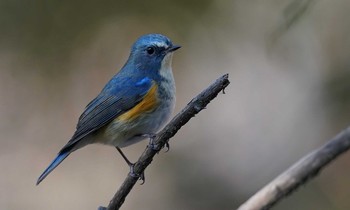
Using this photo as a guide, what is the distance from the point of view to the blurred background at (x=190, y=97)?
5.21 m

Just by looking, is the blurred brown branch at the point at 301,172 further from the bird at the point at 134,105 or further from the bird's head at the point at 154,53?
the bird's head at the point at 154,53


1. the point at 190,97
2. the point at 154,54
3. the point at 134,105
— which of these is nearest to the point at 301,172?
the point at 134,105

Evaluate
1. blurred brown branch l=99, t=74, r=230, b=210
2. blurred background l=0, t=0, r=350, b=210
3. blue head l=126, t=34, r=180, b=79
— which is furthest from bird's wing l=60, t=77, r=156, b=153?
blurred background l=0, t=0, r=350, b=210

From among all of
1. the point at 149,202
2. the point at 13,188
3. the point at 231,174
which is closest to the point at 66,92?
the point at 13,188

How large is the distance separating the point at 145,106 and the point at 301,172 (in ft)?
7.01

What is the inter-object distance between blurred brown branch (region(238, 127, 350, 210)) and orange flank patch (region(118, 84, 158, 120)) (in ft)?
6.82

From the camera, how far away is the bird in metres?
3.29

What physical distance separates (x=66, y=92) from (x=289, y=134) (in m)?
2.49

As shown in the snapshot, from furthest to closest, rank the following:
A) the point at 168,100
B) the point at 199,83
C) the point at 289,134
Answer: the point at 199,83 → the point at 289,134 → the point at 168,100

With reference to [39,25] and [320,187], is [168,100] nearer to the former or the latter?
[320,187]

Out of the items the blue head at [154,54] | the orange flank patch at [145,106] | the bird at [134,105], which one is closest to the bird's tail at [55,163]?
the bird at [134,105]

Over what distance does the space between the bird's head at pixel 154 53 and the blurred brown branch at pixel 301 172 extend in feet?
7.82

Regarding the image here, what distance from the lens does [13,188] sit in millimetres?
5797

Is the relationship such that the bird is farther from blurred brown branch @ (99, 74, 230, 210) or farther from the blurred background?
the blurred background
